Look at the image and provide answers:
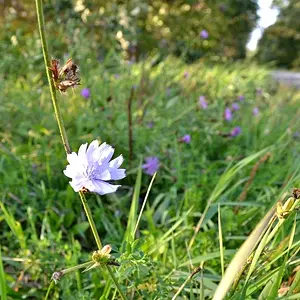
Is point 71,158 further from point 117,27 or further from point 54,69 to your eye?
point 117,27

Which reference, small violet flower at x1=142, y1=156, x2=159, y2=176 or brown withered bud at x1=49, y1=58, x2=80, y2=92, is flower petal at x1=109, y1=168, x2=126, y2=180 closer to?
brown withered bud at x1=49, y1=58, x2=80, y2=92

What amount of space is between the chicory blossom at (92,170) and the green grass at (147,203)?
5.6 inches

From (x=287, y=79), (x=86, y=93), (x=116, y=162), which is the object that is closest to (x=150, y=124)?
(x=86, y=93)

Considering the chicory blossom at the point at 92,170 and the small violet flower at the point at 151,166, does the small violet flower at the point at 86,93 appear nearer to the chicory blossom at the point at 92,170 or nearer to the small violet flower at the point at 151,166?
the small violet flower at the point at 151,166

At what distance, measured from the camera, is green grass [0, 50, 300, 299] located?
2.60ft

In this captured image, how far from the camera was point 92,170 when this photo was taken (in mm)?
529

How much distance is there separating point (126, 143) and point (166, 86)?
91 cm

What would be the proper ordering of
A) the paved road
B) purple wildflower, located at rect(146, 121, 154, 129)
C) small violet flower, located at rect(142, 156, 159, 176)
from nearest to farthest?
small violet flower, located at rect(142, 156, 159, 176)
purple wildflower, located at rect(146, 121, 154, 129)
the paved road

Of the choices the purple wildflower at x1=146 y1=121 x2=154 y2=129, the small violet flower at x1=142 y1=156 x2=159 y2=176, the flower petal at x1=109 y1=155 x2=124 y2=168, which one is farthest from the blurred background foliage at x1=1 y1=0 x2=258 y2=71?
the flower petal at x1=109 y1=155 x2=124 y2=168

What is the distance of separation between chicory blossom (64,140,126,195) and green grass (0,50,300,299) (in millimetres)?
142

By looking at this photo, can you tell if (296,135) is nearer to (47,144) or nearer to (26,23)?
(47,144)

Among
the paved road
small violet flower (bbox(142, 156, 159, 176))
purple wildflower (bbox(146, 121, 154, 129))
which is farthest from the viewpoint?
the paved road

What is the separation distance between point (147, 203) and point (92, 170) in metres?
0.77

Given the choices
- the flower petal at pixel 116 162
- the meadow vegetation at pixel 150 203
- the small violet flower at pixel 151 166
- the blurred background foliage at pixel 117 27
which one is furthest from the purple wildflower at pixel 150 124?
the flower petal at pixel 116 162
